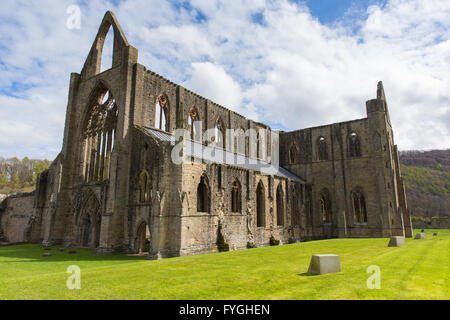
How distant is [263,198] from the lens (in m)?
26.5

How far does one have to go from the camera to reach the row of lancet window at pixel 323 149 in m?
34.1

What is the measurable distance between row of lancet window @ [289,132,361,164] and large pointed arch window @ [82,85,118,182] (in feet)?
77.3

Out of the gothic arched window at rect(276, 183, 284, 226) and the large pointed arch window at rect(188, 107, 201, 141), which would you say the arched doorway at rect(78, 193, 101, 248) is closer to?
the large pointed arch window at rect(188, 107, 201, 141)

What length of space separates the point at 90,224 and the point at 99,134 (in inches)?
304

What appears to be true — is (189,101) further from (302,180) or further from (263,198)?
(302,180)

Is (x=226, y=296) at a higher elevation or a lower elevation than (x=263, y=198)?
lower

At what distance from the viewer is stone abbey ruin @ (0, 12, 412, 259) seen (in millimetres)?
19562

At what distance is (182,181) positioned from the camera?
18250 mm

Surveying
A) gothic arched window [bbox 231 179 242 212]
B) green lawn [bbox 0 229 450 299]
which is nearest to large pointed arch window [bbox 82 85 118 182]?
gothic arched window [bbox 231 179 242 212]

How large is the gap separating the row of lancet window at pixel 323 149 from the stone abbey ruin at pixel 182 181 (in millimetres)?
134

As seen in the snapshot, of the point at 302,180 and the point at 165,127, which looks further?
the point at 302,180

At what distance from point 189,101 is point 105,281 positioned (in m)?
20.0
